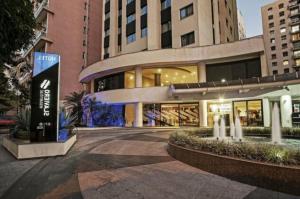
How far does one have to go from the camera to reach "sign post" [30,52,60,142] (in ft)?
27.9

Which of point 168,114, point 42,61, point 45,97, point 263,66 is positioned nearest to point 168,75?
point 168,114

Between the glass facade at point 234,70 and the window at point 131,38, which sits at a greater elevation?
the window at point 131,38

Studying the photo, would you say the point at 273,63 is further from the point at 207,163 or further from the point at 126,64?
the point at 207,163

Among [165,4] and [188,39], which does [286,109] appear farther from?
[165,4]

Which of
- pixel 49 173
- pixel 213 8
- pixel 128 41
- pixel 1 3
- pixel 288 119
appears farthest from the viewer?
pixel 128 41

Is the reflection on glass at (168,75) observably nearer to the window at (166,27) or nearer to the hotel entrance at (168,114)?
the hotel entrance at (168,114)

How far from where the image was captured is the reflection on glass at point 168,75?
27547 mm

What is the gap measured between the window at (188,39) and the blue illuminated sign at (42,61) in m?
20.5

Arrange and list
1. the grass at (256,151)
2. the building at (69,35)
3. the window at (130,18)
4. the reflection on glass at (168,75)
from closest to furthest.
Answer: the grass at (256,151) → the reflection on glass at (168,75) → the window at (130,18) → the building at (69,35)

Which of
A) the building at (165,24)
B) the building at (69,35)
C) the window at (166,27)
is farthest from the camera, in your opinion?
the building at (69,35)

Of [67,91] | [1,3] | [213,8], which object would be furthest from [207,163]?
[67,91]

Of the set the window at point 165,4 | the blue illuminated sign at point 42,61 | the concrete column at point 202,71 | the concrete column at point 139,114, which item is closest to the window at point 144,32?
the window at point 165,4

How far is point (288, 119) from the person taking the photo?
19.4 metres

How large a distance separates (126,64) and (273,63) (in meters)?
61.3
